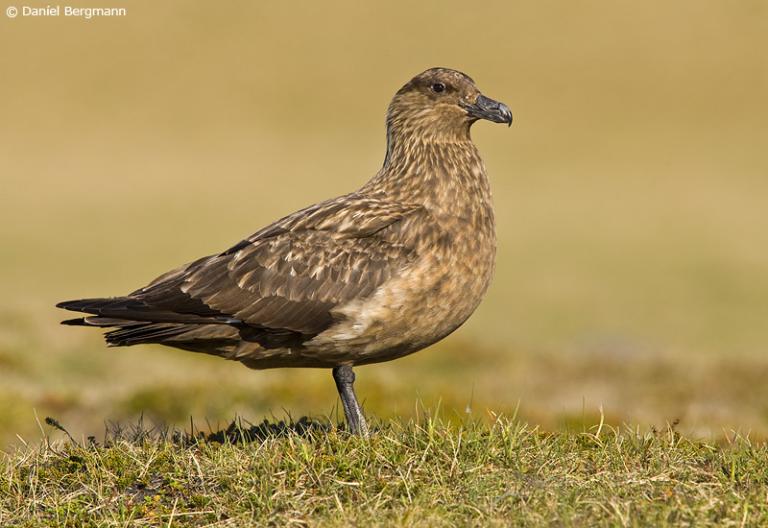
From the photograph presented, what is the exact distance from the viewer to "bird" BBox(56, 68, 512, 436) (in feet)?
22.6

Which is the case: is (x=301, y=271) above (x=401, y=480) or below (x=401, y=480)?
above

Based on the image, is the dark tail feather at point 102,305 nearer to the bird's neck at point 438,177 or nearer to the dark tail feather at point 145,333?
the dark tail feather at point 145,333

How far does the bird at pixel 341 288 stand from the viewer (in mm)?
6902

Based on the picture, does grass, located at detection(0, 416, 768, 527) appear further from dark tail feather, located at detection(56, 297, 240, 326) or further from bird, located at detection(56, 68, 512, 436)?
dark tail feather, located at detection(56, 297, 240, 326)

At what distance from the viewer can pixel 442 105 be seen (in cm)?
808

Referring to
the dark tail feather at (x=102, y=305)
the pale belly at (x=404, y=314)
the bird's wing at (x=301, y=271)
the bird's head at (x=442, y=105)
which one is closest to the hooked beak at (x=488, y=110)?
the bird's head at (x=442, y=105)

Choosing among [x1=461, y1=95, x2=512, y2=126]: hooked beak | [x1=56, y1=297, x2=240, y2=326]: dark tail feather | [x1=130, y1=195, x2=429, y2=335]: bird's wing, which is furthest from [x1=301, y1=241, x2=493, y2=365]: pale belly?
[x1=461, y1=95, x2=512, y2=126]: hooked beak

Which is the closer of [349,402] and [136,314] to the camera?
[349,402]

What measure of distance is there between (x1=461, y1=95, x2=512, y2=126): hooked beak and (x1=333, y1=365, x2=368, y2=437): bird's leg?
202 centimetres

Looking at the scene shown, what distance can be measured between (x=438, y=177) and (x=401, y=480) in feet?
8.46

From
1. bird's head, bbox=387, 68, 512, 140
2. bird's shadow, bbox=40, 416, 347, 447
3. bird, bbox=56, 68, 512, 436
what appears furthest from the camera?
bird's head, bbox=387, 68, 512, 140

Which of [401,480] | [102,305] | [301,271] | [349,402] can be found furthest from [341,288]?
[401,480]

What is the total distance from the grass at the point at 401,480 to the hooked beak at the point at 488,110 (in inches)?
91.3

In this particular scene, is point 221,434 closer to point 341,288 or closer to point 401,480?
point 341,288
